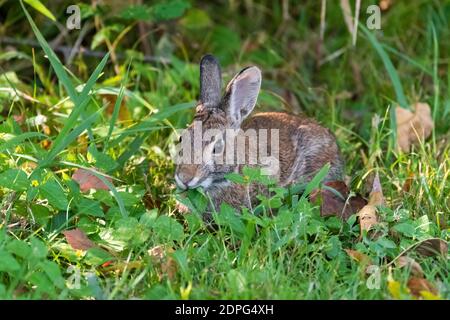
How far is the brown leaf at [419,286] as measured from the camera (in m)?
3.73

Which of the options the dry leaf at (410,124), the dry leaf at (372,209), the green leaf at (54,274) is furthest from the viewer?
the dry leaf at (410,124)

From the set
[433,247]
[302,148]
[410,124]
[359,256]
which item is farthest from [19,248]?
[410,124]

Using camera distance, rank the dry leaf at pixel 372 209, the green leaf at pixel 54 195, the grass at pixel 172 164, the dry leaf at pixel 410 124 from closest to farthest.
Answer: the grass at pixel 172 164
the green leaf at pixel 54 195
the dry leaf at pixel 372 209
the dry leaf at pixel 410 124

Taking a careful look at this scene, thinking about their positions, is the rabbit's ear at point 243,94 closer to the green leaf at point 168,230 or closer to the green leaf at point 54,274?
the green leaf at point 168,230

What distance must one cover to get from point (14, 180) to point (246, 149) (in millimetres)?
1378

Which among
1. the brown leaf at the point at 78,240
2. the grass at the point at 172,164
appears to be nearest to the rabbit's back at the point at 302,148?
the grass at the point at 172,164

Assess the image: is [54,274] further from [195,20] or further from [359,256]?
[195,20]

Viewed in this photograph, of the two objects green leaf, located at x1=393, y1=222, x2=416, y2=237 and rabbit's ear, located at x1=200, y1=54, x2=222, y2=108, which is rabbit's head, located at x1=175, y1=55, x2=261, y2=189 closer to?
rabbit's ear, located at x1=200, y1=54, x2=222, y2=108

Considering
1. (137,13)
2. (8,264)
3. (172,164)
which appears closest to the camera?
(8,264)

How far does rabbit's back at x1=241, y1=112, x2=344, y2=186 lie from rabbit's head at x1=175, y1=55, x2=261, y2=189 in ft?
1.17

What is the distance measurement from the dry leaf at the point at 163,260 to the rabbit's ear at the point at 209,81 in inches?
44.2

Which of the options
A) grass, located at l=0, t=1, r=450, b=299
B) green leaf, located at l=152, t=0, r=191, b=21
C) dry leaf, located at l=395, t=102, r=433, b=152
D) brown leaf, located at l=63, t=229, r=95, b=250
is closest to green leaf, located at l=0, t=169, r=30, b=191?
grass, located at l=0, t=1, r=450, b=299

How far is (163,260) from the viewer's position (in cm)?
396

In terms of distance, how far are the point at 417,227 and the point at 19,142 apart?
206 cm
